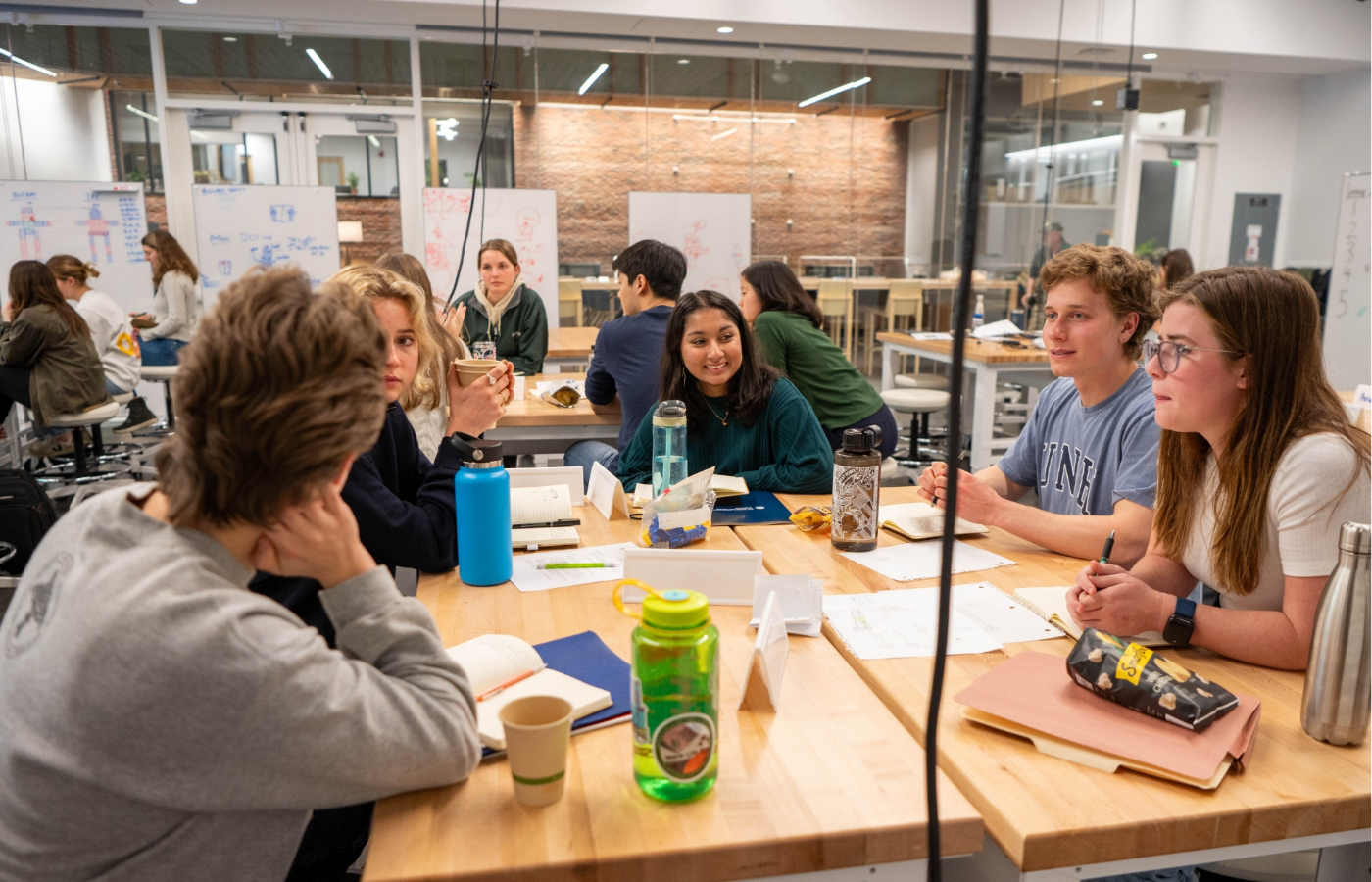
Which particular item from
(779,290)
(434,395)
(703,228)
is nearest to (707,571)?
(434,395)

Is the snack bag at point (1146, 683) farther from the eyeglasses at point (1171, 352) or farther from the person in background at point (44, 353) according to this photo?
the person in background at point (44, 353)

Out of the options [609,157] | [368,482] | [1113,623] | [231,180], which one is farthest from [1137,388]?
[231,180]

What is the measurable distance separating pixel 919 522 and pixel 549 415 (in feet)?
6.07

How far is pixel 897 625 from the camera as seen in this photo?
1395 millimetres

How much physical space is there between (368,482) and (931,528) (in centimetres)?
108

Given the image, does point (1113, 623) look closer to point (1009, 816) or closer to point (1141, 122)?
point (1009, 816)

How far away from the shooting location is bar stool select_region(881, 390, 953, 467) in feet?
17.0

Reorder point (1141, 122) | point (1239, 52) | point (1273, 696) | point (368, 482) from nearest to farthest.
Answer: point (1273, 696) → point (368, 482) → point (1239, 52) → point (1141, 122)

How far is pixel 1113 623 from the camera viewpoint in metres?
1.29

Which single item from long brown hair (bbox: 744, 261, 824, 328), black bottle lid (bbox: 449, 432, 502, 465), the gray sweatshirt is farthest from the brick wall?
the gray sweatshirt

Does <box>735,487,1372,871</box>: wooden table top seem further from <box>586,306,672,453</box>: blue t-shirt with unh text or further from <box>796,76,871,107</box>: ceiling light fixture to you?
<box>796,76,871,107</box>: ceiling light fixture

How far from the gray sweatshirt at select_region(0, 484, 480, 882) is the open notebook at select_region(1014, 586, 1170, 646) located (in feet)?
3.09

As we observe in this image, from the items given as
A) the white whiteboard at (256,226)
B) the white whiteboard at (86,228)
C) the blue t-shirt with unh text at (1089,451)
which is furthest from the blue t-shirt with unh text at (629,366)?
the white whiteboard at (86,228)

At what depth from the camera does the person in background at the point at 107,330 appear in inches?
209
